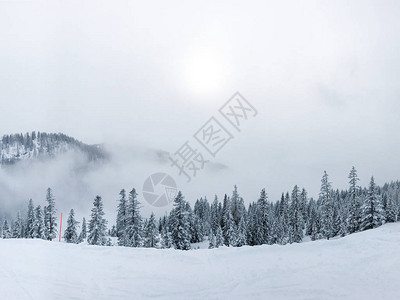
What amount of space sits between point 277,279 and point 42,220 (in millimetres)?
48417

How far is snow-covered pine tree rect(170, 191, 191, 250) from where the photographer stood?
3945cm

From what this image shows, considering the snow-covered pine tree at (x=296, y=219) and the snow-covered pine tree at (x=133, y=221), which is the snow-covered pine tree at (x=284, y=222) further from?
the snow-covered pine tree at (x=133, y=221)

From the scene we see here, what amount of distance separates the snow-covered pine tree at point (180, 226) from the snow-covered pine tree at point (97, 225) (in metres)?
11.7

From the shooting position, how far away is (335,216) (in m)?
64.4

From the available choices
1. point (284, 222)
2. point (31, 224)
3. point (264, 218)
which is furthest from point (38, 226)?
point (284, 222)

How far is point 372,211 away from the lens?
136ft

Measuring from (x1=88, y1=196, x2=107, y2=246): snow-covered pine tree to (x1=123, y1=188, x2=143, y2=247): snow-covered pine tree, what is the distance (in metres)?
3.89

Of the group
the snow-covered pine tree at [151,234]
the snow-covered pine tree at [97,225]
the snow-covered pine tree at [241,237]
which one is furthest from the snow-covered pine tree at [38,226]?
the snow-covered pine tree at [241,237]

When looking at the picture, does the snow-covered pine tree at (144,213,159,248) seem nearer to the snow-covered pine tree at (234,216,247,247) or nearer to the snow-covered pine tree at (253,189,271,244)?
the snow-covered pine tree at (234,216,247,247)

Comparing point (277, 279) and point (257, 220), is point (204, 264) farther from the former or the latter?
point (257, 220)

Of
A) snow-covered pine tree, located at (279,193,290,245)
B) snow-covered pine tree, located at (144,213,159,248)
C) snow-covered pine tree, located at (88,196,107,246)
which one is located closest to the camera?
snow-covered pine tree, located at (88,196,107,246)

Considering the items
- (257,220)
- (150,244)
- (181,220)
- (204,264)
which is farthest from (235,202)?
(204,264)

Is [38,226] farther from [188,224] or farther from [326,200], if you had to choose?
[326,200]

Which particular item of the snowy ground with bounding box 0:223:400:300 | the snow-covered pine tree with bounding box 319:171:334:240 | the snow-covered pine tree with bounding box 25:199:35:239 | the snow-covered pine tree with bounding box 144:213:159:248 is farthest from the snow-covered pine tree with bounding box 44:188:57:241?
the snow-covered pine tree with bounding box 319:171:334:240
